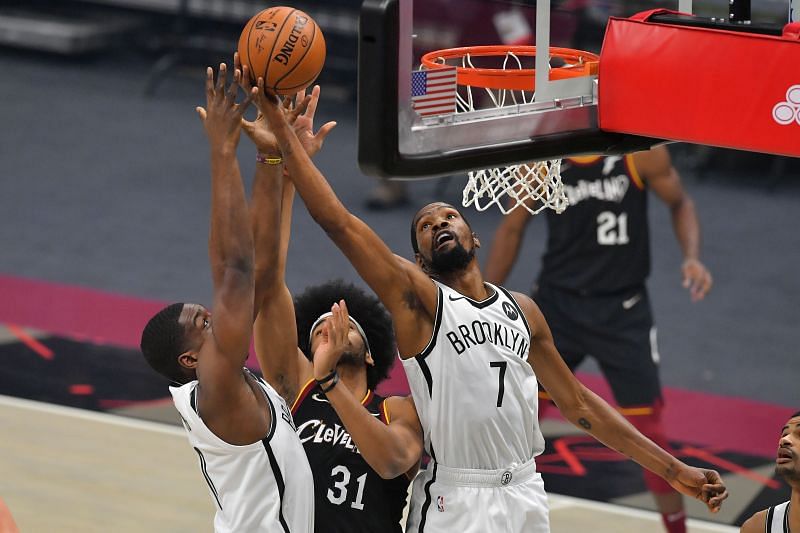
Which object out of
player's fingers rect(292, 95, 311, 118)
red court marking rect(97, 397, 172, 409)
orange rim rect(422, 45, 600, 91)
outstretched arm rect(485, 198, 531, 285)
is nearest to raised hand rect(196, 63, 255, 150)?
player's fingers rect(292, 95, 311, 118)

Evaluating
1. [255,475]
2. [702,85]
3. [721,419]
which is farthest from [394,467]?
[721,419]

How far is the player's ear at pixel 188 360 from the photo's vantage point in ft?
14.8

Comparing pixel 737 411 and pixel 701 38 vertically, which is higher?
pixel 701 38

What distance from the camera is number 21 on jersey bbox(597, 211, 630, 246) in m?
6.79

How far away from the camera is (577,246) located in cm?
686

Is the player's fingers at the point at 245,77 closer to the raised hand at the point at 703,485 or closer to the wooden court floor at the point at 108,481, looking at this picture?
the raised hand at the point at 703,485

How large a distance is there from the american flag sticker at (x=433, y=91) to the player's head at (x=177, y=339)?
961 millimetres

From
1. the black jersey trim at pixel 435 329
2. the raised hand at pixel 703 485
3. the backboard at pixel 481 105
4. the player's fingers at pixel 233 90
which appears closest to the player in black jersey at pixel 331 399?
the black jersey trim at pixel 435 329

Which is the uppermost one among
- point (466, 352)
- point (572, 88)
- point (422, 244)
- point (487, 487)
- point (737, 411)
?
point (572, 88)

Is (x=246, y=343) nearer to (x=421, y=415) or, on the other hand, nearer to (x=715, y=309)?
(x=421, y=415)

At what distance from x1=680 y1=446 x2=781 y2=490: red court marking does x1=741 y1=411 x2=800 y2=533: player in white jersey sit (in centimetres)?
235

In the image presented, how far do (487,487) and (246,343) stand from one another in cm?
99

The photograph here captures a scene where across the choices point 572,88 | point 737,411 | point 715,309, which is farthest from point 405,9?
point 715,309

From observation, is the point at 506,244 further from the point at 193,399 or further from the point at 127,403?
the point at 193,399
